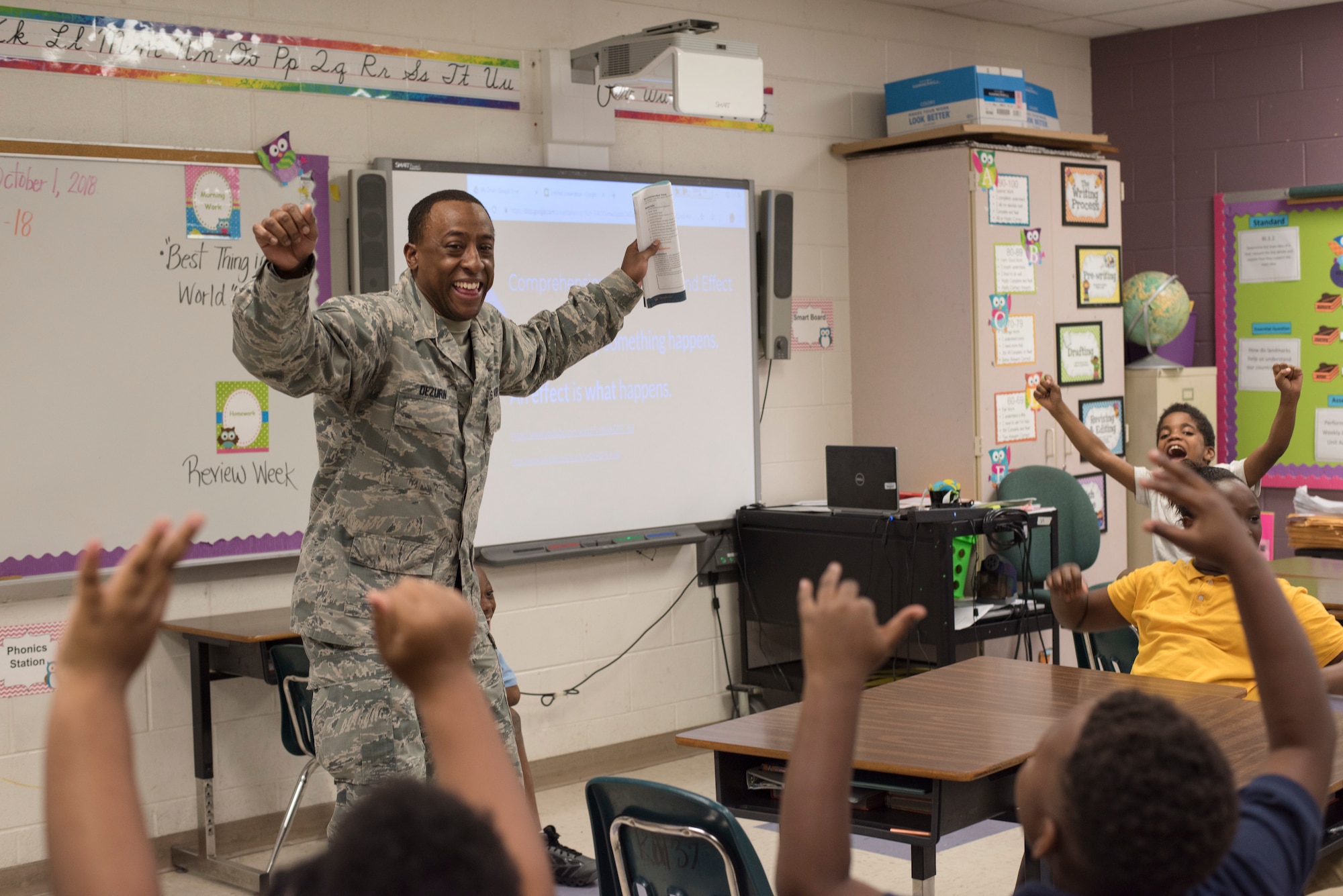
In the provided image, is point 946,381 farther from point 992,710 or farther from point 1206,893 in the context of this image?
point 1206,893

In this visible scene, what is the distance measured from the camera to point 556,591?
4.61 metres

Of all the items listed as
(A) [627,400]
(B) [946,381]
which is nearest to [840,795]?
(A) [627,400]

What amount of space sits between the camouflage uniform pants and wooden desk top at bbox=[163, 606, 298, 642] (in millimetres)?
1243

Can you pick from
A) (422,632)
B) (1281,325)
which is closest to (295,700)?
(422,632)

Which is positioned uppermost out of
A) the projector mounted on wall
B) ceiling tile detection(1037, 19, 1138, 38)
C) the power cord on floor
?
Result: ceiling tile detection(1037, 19, 1138, 38)

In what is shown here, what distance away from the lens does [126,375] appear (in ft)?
12.0

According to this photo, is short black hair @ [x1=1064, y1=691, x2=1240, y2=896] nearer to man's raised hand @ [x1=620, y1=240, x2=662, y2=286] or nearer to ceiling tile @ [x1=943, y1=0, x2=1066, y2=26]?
man's raised hand @ [x1=620, y1=240, x2=662, y2=286]

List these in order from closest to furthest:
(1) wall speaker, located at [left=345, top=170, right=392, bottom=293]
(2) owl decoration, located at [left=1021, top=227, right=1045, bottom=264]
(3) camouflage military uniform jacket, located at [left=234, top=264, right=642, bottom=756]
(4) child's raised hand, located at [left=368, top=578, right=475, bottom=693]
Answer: (4) child's raised hand, located at [left=368, top=578, right=475, bottom=693], (3) camouflage military uniform jacket, located at [left=234, top=264, right=642, bottom=756], (1) wall speaker, located at [left=345, top=170, right=392, bottom=293], (2) owl decoration, located at [left=1021, top=227, right=1045, bottom=264]

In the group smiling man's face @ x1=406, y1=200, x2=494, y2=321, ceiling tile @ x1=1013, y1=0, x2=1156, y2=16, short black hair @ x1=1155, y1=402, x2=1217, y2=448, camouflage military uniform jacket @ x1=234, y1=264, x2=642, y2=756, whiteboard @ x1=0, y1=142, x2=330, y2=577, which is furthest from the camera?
ceiling tile @ x1=1013, y1=0, x2=1156, y2=16

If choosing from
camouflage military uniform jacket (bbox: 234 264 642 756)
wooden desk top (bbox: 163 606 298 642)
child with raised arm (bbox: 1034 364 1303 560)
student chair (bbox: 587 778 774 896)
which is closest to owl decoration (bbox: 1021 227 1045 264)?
child with raised arm (bbox: 1034 364 1303 560)

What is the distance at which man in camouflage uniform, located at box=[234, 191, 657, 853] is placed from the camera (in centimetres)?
221

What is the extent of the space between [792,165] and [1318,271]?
2.40m

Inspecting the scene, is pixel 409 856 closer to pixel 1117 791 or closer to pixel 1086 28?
pixel 1117 791

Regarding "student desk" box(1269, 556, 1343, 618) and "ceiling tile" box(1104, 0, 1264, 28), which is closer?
"student desk" box(1269, 556, 1343, 618)
